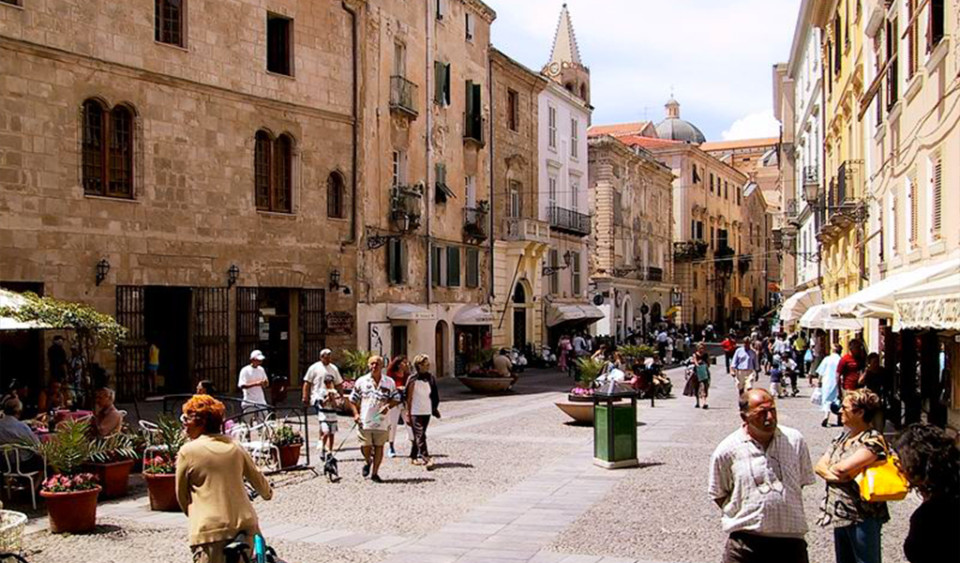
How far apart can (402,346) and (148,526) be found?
22791 millimetres

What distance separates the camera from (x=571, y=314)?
1805 inches

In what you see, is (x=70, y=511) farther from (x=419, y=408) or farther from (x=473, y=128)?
(x=473, y=128)

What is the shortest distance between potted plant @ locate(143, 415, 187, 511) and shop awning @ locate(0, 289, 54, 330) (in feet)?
8.01

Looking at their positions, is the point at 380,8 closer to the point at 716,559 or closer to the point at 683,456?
the point at 683,456

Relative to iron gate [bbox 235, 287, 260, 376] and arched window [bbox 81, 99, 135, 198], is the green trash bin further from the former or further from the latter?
iron gate [bbox 235, 287, 260, 376]

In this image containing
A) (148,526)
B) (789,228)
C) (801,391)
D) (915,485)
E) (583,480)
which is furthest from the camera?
(789,228)

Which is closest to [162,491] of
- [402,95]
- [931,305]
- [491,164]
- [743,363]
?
[931,305]

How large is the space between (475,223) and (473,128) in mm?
3522

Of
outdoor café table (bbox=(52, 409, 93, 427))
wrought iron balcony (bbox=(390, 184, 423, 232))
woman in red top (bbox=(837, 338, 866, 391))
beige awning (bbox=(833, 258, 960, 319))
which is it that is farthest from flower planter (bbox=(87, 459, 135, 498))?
wrought iron balcony (bbox=(390, 184, 423, 232))

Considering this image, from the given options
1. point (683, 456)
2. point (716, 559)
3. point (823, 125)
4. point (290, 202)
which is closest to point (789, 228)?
point (823, 125)

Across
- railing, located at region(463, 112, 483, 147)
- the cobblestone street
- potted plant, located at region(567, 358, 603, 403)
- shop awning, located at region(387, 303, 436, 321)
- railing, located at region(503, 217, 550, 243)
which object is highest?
railing, located at region(463, 112, 483, 147)

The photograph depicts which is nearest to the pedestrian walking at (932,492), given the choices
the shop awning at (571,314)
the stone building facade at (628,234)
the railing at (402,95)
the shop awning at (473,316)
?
the railing at (402,95)

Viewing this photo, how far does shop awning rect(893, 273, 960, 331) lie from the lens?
367 inches

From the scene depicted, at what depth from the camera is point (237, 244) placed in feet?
83.9
